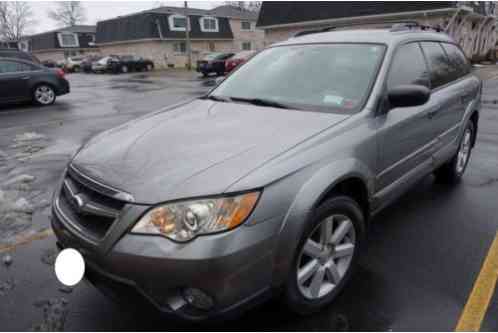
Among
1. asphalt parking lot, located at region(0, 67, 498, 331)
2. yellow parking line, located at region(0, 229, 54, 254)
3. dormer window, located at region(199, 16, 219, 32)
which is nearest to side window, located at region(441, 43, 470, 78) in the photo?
asphalt parking lot, located at region(0, 67, 498, 331)

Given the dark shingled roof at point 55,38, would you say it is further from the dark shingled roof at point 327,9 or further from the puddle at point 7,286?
the puddle at point 7,286

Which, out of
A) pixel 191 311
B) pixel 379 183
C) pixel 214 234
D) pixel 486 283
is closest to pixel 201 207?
pixel 214 234

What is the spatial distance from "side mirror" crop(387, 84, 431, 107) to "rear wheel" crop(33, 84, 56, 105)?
11951 millimetres

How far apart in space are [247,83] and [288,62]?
40 cm

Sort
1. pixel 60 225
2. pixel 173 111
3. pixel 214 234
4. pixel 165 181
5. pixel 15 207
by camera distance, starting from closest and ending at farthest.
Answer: pixel 214 234 < pixel 165 181 < pixel 60 225 < pixel 173 111 < pixel 15 207

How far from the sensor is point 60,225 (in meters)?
2.22

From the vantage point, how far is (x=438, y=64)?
146 inches

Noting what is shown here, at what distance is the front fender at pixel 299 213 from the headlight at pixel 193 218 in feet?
0.82

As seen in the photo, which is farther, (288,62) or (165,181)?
(288,62)

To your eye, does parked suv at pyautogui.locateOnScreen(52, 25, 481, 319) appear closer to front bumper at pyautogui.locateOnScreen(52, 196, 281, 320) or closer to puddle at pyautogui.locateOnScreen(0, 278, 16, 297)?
front bumper at pyautogui.locateOnScreen(52, 196, 281, 320)

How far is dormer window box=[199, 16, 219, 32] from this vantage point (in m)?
40.0

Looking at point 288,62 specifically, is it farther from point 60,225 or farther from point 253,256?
point 60,225

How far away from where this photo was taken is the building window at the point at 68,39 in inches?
2030

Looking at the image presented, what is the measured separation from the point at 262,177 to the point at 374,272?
1471 millimetres
